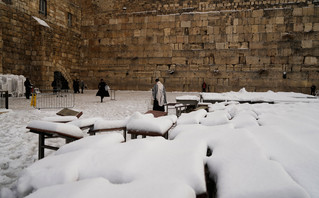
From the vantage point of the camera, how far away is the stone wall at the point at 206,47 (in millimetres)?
13773

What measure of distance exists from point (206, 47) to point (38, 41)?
38.1 ft

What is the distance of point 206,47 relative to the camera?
14922 millimetres

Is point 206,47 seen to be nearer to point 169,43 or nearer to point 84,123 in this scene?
point 169,43

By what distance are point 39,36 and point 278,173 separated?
15507 mm

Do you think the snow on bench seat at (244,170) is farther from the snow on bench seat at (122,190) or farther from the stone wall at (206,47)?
the stone wall at (206,47)

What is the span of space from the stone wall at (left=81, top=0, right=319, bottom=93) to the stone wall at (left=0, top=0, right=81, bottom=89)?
1.60 m

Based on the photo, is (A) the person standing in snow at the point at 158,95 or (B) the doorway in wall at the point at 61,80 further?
(B) the doorway in wall at the point at 61,80

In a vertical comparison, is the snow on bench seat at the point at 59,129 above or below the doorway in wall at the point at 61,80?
below

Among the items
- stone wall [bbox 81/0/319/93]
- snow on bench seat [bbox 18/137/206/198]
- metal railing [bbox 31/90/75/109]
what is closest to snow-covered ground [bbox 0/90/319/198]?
snow on bench seat [bbox 18/137/206/198]

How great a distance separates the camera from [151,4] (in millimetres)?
15875

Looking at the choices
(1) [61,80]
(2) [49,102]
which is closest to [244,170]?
(2) [49,102]

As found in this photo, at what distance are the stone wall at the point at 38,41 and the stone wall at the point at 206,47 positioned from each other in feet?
5.23

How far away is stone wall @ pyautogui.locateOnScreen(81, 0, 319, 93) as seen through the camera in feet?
45.2

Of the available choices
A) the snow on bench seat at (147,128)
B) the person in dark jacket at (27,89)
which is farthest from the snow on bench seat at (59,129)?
the person in dark jacket at (27,89)
